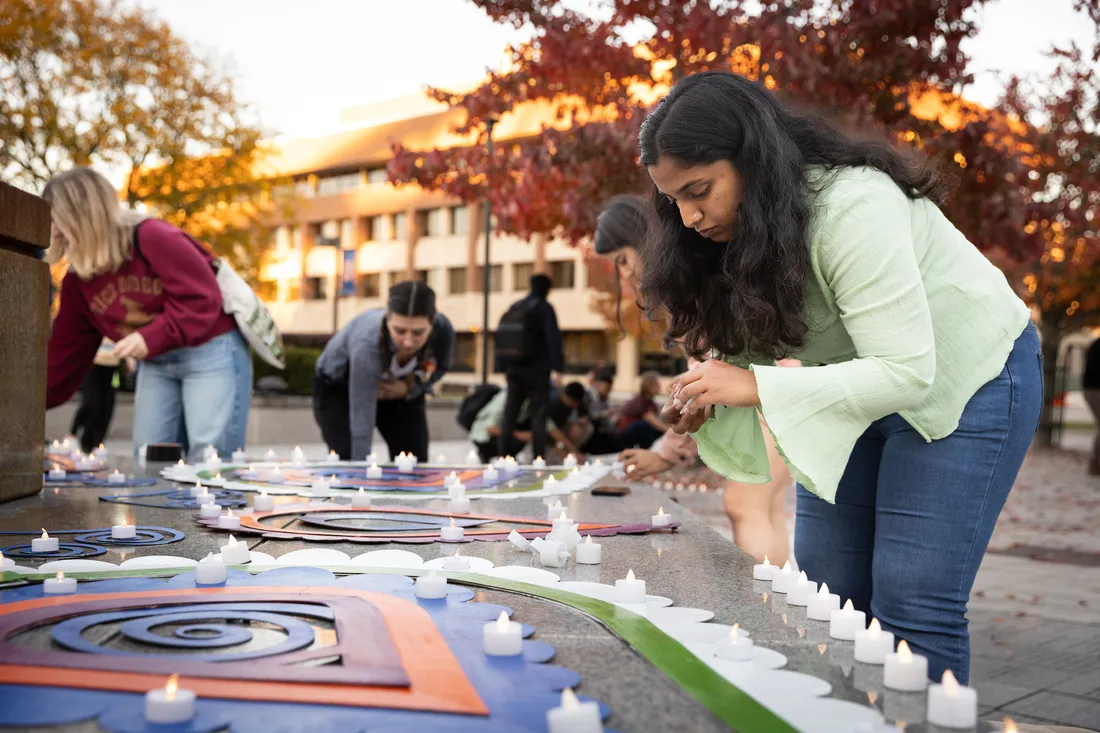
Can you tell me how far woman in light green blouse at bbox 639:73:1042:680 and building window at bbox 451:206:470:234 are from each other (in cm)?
4750

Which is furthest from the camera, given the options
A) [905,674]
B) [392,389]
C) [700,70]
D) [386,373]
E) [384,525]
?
[700,70]

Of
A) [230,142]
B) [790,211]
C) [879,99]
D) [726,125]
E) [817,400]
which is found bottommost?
[817,400]

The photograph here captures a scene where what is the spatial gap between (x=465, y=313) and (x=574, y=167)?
40.7 m

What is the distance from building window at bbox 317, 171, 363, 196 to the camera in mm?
55688

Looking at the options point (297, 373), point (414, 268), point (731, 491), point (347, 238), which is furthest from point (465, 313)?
point (731, 491)

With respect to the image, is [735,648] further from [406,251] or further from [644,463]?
[406,251]

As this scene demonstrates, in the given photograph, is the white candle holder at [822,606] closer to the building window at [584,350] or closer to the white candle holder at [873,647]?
the white candle holder at [873,647]

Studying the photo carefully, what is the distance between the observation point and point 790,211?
2402 mm

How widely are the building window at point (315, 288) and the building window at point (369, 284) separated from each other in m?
2.65

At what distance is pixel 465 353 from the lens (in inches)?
2088

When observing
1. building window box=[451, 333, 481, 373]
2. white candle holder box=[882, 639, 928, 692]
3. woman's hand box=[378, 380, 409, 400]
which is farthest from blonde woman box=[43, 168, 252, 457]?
building window box=[451, 333, 481, 373]

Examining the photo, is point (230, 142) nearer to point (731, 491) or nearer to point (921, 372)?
point (731, 491)

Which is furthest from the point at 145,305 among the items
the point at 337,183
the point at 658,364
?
the point at 337,183

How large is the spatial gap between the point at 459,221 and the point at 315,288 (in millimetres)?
11653
